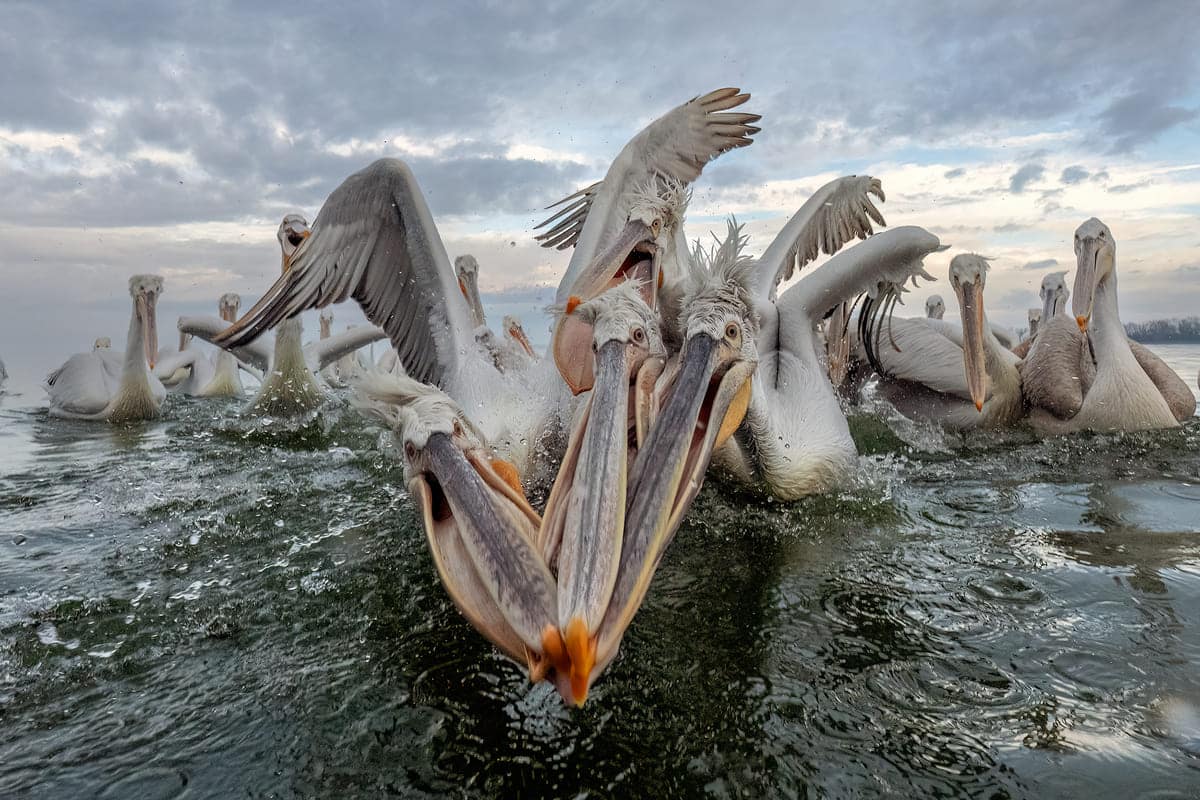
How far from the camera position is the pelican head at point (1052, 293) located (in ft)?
32.1

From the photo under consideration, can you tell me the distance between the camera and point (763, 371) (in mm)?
4145

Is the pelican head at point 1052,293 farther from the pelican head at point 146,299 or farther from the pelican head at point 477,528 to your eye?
the pelican head at point 146,299

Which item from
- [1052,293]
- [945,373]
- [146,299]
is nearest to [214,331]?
[146,299]

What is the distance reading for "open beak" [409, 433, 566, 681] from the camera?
1.64 m

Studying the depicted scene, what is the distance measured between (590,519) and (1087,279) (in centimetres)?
657

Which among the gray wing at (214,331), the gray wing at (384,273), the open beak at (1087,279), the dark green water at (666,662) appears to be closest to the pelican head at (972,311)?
the open beak at (1087,279)

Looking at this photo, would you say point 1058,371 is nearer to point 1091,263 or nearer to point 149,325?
point 1091,263

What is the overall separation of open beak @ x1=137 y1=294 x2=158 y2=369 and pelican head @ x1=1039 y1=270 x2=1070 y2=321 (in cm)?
1115

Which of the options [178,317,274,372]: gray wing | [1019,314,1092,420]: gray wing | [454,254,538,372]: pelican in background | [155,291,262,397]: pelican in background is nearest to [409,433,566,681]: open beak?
[454,254,538,372]: pelican in background

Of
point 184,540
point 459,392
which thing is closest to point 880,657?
point 459,392

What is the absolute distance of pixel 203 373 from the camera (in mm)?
12188

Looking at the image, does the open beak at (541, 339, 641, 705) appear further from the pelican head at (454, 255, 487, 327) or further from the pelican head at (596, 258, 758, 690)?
the pelican head at (454, 255, 487, 327)

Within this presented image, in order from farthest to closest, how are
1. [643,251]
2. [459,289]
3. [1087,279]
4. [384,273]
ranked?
[1087,279] → [384,273] → [459,289] → [643,251]

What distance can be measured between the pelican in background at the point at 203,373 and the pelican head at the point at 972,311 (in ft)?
27.2
